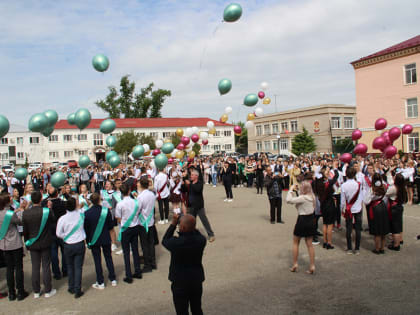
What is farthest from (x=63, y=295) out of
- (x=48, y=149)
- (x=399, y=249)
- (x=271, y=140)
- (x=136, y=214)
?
(x=48, y=149)

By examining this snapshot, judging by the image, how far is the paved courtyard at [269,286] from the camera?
4.55m

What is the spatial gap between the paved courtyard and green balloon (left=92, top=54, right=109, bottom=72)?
4.36 meters

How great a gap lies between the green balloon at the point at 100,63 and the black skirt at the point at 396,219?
716 centimetres

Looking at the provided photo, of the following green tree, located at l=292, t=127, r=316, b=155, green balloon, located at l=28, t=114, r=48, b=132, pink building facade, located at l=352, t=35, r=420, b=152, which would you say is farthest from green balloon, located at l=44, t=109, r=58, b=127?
green tree, located at l=292, t=127, r=316, b=155

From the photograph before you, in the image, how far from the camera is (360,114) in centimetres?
3184

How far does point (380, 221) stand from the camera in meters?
6.42

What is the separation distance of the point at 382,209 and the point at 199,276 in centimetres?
463

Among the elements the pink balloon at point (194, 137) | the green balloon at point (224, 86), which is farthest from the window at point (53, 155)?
the green balloon at point (224, 86)

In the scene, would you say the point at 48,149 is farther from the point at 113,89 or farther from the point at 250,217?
the point at 250,217

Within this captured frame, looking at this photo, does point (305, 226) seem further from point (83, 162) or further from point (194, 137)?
point (194, 137)

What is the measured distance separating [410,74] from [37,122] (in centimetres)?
2991

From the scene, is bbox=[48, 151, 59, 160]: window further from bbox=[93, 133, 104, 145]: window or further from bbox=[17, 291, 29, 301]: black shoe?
bbox=[17, 291, 29, 301]: black shoe

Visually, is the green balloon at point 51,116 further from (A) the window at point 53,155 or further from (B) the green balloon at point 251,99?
(A) the window at point 53,155

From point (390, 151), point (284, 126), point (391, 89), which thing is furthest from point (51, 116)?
point (284, 126)
